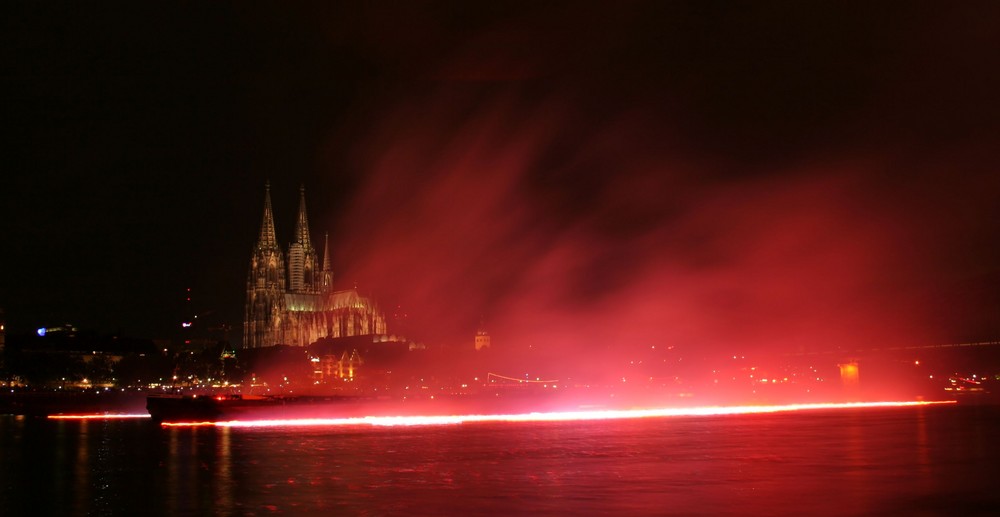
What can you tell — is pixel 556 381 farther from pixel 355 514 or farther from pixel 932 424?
pixel 355 514

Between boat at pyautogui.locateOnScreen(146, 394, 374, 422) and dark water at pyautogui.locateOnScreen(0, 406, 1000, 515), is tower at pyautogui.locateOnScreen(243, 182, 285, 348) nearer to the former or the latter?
boat at pyautogui.locateOnScreen(146, 394, 374, 422)

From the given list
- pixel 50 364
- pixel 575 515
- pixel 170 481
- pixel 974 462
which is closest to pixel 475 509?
pixel 575 515

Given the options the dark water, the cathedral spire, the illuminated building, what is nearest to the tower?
the cathedral spire

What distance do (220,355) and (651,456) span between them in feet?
498

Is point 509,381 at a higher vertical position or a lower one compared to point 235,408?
lower

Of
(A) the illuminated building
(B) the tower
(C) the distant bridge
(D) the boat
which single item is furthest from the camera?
(B) the tower

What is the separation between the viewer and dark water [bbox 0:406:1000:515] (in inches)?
862

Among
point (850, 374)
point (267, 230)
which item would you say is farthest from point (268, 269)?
point (850, 374)

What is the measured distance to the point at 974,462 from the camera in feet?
104

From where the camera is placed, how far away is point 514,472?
2841cm

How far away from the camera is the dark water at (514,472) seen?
21906mm

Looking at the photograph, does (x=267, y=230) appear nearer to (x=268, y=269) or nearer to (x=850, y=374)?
(x=268, y=269)

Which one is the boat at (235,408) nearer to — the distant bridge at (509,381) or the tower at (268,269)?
the distant bridge at (509,381)

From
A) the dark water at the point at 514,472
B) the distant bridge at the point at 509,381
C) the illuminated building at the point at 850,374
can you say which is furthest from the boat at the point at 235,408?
the distant bridge at the point at 509,381
